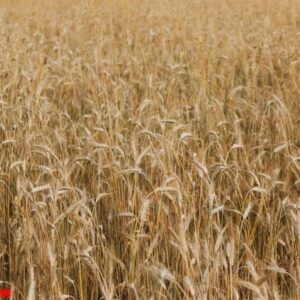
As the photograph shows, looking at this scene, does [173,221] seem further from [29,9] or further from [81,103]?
[29,9]

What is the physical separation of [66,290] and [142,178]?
0.71m

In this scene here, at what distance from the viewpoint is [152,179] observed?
216 centimetres

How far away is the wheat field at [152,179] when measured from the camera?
5.05 feet

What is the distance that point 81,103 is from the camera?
3346 millimetres

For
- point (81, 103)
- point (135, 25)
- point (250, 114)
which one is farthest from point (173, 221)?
point (135, 25)

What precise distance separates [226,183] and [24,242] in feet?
Result: 3.12

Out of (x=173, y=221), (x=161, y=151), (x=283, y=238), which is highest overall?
(x=161, y=151)

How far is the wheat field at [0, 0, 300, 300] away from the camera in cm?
154

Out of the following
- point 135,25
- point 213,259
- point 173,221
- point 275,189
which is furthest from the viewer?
point 135,25

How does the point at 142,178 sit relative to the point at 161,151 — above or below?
below

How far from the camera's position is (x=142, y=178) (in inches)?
87.4

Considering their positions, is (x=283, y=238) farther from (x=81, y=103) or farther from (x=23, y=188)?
(x=81, y=103)

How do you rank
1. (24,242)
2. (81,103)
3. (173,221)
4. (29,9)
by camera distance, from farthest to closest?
1. (29,9)
2. (81,103)
3. (173,221)
4. (24,242)

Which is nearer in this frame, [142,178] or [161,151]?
[161,151]
